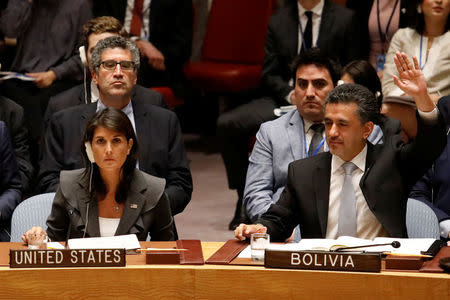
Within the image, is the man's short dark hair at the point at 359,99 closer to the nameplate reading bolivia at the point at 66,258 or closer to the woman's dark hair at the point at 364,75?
the woman's dark hair at the point at 364,75

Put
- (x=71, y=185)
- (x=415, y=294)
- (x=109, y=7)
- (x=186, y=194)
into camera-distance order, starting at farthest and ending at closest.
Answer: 1. (x=109, y=7)
2. (x=186, y=194)
3. (x=71, y=185)
4. (x=415, y=294)

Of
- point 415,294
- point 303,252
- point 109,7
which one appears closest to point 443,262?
point 415,294

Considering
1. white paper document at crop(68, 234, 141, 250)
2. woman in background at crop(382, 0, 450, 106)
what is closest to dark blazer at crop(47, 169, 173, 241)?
white paper document at crop(68, 234, 141, 250)

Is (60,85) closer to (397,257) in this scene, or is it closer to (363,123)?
(363,123)

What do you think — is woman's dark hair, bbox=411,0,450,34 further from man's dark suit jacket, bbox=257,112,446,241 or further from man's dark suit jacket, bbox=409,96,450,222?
man's dark suit jacket, bbox=257,112,446,241

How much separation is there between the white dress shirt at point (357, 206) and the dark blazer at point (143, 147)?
903 millimetres

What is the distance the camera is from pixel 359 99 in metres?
3.36

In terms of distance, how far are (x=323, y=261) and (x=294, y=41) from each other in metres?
2.87

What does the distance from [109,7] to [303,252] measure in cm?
372

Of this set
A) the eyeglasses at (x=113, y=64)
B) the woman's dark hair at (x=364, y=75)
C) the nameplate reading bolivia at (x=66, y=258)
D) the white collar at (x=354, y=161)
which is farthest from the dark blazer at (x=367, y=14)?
the nameplate reading bolivia at (x=66, y=258)

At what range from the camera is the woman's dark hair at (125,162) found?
3.29 metres

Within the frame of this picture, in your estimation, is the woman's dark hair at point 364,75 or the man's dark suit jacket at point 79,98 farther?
the man's dark suit jacket at point 79,98

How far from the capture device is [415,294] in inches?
99.3

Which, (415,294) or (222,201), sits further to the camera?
(222,201)
